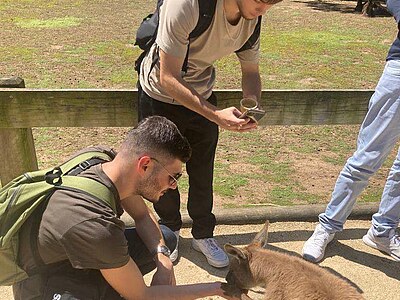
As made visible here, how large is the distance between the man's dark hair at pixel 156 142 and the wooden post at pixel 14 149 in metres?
1.44

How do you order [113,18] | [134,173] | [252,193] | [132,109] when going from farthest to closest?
[113,18] → [252,193] → [132,109] → [134,173]

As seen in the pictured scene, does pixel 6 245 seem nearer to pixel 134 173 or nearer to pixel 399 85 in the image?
pixel 134 173

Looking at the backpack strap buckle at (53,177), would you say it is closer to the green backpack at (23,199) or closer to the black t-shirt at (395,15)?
the green backpack at (23,199)

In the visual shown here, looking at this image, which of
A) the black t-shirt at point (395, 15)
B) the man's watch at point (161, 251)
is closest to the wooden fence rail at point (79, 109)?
the black t-shirt at point (395, 15)

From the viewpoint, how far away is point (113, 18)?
14031 mm

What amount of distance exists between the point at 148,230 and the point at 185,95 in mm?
724

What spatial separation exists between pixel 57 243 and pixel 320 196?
3234mm

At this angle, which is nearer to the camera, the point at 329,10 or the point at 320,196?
the point at 320,196

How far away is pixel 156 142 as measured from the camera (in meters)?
2.16

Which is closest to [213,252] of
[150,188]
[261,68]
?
[150,188]

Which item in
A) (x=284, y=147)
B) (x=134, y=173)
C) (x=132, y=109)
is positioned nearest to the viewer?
(x=134, y=173)

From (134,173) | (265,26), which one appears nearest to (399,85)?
(134,173)

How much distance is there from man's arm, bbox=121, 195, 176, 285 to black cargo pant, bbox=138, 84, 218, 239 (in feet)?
2.00

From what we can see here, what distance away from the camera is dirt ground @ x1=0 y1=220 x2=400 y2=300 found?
132 inches
